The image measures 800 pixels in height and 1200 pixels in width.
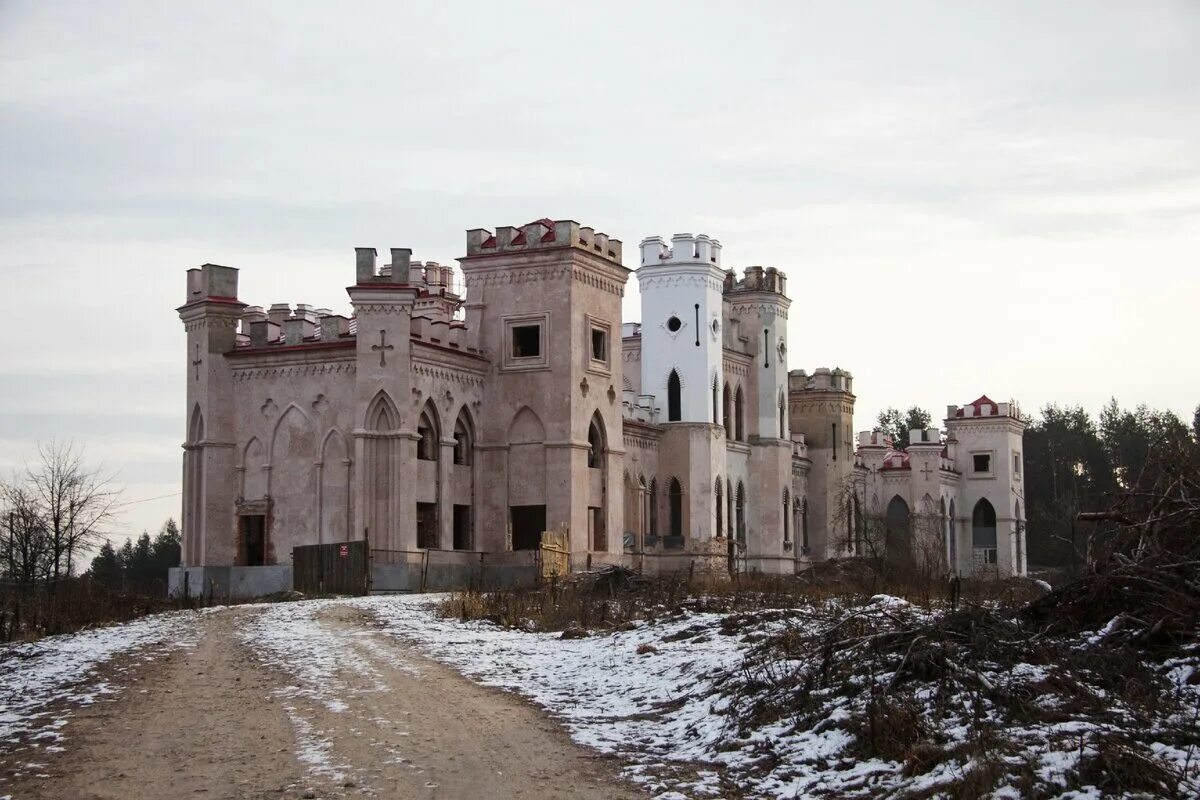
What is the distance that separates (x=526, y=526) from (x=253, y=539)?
828 cm

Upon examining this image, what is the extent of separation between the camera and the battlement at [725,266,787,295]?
6241cm

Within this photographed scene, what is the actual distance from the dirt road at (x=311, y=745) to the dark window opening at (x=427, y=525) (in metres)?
26.0

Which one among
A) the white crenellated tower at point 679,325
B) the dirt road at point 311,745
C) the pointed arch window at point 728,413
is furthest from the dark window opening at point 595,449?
the dirt road at point 311,745

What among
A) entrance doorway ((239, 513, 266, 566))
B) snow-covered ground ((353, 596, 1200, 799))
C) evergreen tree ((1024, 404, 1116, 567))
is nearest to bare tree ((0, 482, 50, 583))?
entrance doorway ((239, 513, 266, 566))

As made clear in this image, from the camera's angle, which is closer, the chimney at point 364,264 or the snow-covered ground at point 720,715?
the snow-covered ground at point 720,715

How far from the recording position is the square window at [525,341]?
47.5 m

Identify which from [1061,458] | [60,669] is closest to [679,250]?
[60,669]

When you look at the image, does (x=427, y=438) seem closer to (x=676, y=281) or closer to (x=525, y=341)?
(x=525, y=341)

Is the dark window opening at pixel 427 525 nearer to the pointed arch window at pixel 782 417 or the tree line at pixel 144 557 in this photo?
the pointed arch window at pixel 782 417

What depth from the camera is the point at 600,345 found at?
49.2m

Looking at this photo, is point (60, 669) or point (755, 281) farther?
point (755, 281)

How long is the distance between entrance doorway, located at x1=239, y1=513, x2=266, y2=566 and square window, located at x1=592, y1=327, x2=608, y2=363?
38.8 feet

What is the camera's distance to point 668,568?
5428cm

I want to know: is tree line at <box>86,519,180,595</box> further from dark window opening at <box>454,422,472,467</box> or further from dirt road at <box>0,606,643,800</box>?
dirt road at <box>0,606,643,800</box>
